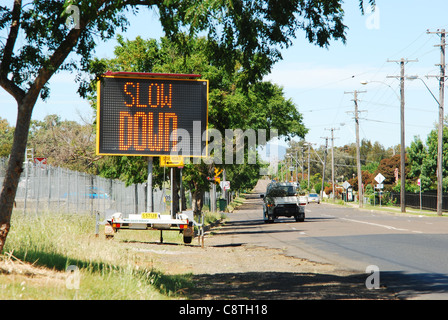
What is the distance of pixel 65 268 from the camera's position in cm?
980

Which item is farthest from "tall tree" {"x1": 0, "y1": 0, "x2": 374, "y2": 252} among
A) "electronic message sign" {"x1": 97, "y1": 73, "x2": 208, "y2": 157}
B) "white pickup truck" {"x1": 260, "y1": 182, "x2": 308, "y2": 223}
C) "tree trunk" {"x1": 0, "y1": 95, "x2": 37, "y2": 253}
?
"white pickup truck" {"x1": 260, "y1": 182, "x2": 308, "y2": 223}

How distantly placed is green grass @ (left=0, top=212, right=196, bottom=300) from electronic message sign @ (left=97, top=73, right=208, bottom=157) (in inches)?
112

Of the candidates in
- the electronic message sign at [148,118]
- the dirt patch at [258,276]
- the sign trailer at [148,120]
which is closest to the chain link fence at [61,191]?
the sign trailer at [148,120]

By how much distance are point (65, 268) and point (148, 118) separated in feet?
27.5

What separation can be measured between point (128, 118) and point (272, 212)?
1938cm

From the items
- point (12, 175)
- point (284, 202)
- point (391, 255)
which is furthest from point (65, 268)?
point (284, 202)

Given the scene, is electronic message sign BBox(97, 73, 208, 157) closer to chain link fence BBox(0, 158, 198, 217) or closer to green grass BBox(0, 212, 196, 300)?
chain link fence BBox(0, 158, 198, 217)

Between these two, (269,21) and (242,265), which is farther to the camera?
(242,265)

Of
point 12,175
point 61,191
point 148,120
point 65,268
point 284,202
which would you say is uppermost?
point 148,120

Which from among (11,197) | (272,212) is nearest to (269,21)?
(11,197)

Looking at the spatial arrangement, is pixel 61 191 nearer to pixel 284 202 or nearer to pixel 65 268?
pixel 65 268
